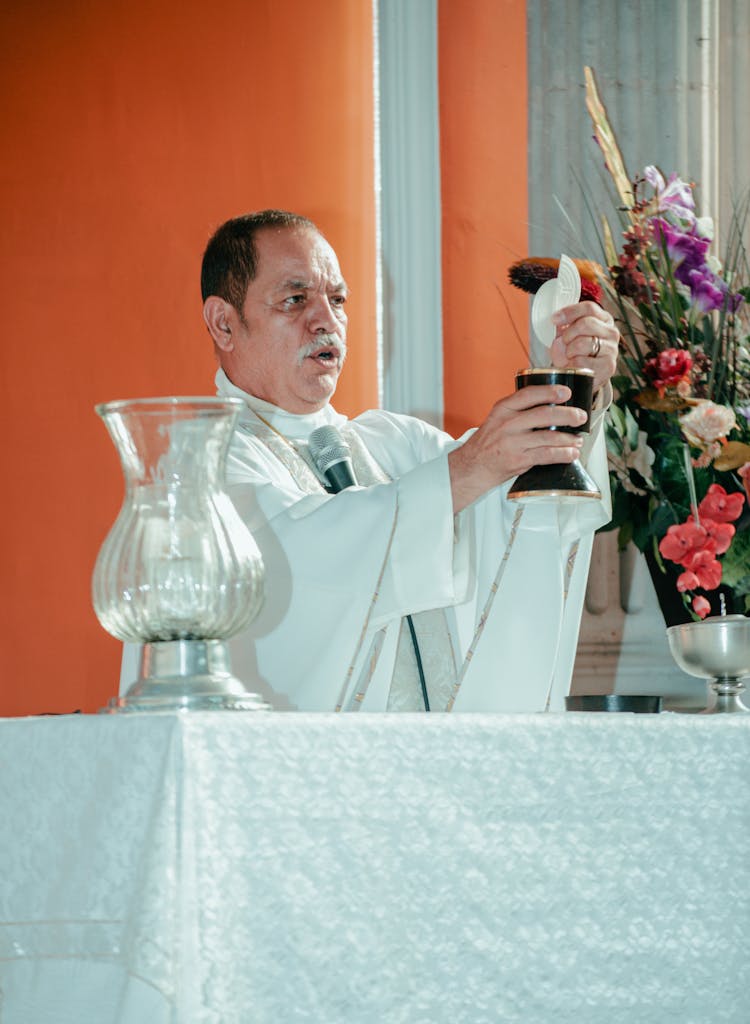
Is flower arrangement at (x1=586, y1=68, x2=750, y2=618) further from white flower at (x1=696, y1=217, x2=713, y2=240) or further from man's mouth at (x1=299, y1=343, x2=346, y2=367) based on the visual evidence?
man's mouth at (x1=299, y1=343, x2=346, y2=367)

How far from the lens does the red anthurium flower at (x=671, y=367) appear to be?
2361 millimetres

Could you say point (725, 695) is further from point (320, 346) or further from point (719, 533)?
point (320, 346)

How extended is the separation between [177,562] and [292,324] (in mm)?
Answer: 1434

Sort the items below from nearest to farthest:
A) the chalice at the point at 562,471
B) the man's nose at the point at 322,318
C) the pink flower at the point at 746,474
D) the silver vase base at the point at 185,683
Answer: the silver vase base at the point at 185,683, the chalice at the point at 562,471, the pink flower at the point at 746,474, the man's nose at the point at 322,318

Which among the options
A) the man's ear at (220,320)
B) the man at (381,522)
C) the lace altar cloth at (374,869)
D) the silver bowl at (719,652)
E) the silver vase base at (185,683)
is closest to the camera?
the lace altar cloth at (374,869)

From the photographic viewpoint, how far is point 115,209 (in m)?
3.66

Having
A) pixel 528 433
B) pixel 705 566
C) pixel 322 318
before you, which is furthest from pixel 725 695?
pixel 322 318

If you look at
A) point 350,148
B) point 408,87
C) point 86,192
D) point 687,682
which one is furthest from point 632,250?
point 86,192

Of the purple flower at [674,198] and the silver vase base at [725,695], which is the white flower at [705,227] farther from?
the silver vase base at [725,695]

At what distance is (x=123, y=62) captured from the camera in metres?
3.69

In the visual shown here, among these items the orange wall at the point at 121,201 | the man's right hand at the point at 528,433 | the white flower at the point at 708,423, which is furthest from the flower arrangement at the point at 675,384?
the orange wall at the point at 121,201

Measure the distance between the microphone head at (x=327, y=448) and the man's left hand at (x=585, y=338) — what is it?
1.56 feet

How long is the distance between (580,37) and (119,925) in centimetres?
272

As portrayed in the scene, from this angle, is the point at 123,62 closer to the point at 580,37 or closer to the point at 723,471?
the point at 580,37
